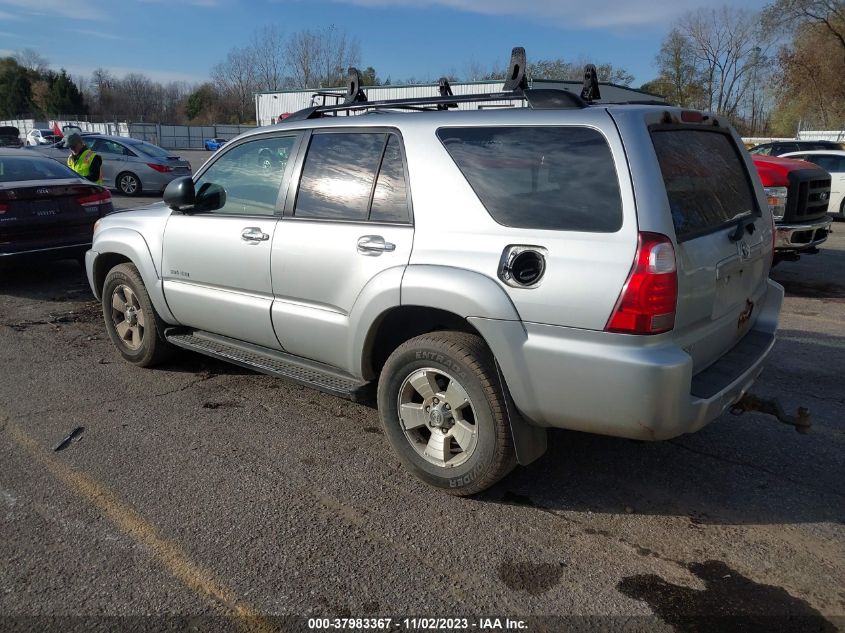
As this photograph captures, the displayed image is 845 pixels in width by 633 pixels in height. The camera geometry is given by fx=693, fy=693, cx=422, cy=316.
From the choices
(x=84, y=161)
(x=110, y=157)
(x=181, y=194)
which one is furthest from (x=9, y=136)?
(x=181, y=194)

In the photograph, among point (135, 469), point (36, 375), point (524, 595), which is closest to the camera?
point (524, 595)

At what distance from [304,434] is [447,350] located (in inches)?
55.7

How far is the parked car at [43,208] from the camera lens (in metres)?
7.75

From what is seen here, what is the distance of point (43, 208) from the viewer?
803 cm

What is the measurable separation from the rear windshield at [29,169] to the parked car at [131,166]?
990 cm

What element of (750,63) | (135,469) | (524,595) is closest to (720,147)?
(524,595)

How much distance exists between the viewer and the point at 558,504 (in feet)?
11.5

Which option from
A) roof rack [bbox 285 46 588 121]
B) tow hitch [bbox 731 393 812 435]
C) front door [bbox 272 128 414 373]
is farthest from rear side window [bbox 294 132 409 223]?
tow hitch [bbox 731 393 812 435]

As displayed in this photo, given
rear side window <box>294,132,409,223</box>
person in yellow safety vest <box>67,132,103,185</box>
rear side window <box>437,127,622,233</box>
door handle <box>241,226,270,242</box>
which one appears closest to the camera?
rear side window <box>437,127,622,233</box>

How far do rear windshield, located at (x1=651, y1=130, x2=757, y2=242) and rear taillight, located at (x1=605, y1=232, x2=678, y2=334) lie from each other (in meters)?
0.22

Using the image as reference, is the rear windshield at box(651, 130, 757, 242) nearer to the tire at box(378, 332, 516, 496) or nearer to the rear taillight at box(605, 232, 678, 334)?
the rear taillight at box(605, 232, 678, 334)

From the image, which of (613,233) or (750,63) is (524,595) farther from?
(750,63)

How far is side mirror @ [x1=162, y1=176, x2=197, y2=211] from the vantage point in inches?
183

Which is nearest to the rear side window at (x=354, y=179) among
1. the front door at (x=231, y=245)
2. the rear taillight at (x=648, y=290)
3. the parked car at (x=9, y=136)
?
the front door at (x=231, y=245)
